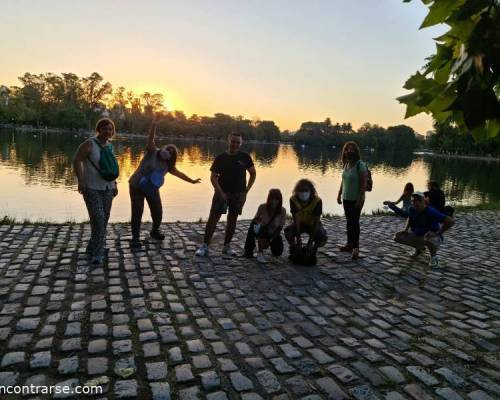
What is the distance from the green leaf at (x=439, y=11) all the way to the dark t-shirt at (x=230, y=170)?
5250 mm

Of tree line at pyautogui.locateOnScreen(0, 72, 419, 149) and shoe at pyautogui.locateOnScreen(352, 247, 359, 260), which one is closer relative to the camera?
shoe at pyautogui.locateOnScreen(352, 247, 359, 260)

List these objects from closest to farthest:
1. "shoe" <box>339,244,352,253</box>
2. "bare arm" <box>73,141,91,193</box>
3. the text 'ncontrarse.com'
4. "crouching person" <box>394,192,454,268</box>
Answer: the text 'ncontrarse.com'
"bare arm" <box>73,141,91,193</box>
"crouching person" <box>394,192,454,268</box>
"shoe" <box>339,244,352,253</box>

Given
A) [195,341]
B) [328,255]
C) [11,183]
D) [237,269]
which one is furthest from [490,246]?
[11,183]

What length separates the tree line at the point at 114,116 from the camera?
91.8 metres

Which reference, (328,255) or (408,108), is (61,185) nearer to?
(328,255)

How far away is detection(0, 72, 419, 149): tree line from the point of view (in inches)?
3612

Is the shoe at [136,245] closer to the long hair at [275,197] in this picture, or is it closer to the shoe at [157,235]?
Result: the shoe at [157,235]

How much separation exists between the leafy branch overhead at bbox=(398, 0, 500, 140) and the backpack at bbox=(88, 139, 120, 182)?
16.7 feet

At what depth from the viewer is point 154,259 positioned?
20.1ft

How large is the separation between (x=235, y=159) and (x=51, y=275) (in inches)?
128

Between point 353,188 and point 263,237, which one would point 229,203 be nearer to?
point 263,237

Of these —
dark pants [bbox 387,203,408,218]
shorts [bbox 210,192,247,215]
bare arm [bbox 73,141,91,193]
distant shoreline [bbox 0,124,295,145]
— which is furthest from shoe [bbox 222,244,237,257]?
distant shoreline [bbox 0,124,295,145]

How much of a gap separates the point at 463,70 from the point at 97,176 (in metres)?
5.34

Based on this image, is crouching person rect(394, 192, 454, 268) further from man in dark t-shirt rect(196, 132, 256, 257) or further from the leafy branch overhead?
the leafy branch overhead
